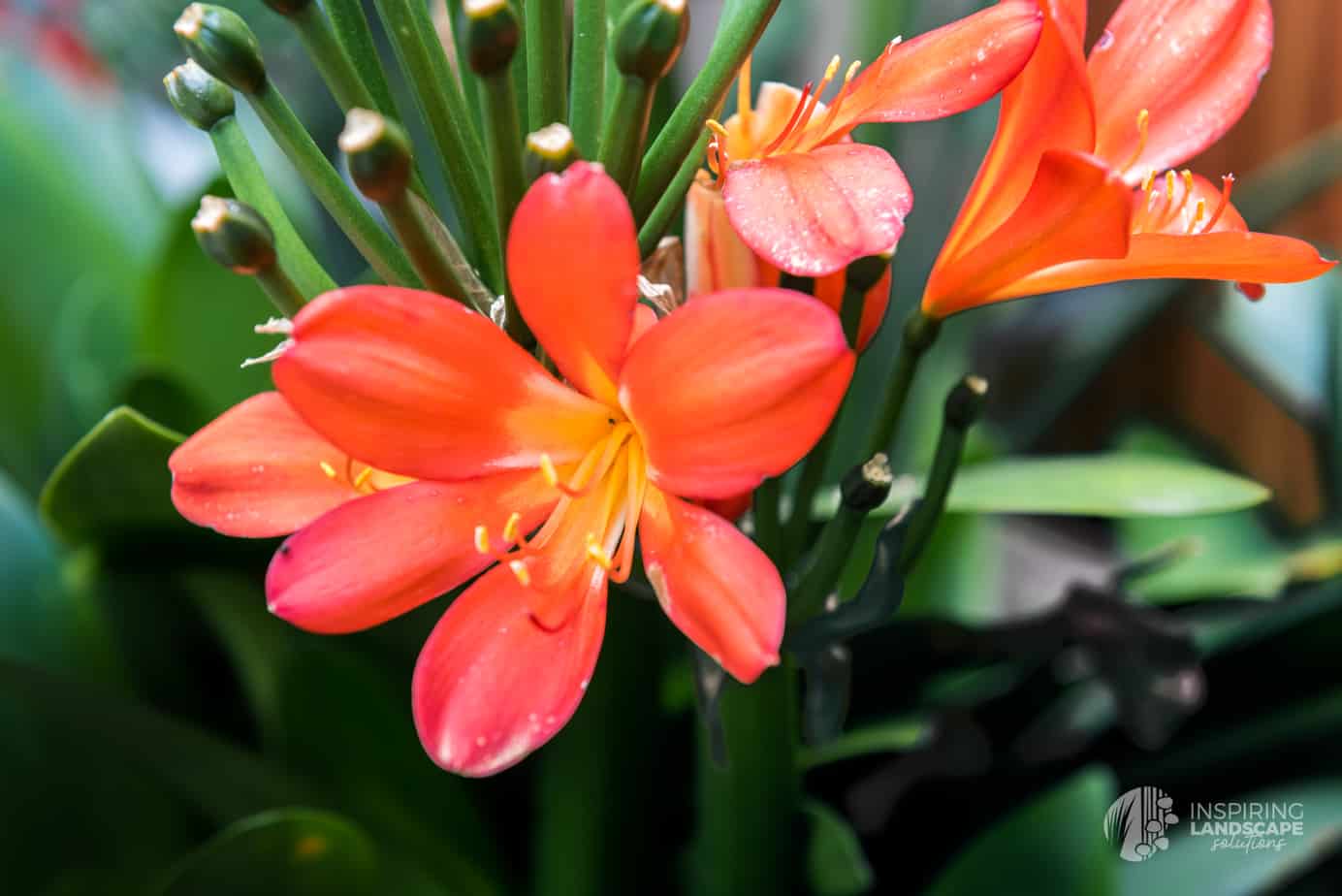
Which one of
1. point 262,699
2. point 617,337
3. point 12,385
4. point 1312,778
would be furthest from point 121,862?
point 1312,778

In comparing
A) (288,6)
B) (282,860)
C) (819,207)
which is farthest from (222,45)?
(282,860)

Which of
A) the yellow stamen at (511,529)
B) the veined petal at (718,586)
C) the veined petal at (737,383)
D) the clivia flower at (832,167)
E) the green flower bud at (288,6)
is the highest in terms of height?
the green flower bud at (288,6)

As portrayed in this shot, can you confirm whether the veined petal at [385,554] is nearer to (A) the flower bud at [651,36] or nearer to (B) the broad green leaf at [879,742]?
(A) the flower bud at [651,36]

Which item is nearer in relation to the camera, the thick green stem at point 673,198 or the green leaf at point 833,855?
the thick green stem at point 673,198

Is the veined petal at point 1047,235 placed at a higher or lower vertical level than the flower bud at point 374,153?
lower

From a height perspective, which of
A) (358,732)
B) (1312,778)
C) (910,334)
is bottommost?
(1312,778)

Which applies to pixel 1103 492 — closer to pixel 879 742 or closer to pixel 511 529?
pixel 879 742

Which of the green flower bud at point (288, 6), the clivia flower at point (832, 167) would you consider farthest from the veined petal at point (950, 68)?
the green flower bud at point (288, 6)

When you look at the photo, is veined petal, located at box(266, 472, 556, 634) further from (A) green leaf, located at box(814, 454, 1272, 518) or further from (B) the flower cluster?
(A) green leaf, located at box(814, 454, 1272, 518)

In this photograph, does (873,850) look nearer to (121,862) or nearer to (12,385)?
(121,862)
